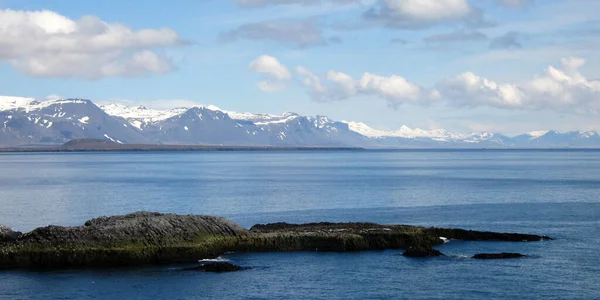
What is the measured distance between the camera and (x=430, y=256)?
50.9 meters

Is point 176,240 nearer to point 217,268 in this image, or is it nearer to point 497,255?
point 217,268

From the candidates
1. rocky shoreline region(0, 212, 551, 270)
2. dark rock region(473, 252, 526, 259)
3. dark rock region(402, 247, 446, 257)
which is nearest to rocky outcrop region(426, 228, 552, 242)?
rocky shoreline region(0, 212, 551, 270)

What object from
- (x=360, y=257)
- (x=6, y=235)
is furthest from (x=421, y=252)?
(x=6, y=235)

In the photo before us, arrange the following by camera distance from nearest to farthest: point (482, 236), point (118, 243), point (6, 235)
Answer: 1. point (118, 243)
2. point (6, 235)
3. point (482, 236)

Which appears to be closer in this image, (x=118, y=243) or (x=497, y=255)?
(x=118, y=243)

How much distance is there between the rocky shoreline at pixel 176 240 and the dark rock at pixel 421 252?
0.07 m

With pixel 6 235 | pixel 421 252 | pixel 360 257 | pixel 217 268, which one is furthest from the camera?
pixel 360 257

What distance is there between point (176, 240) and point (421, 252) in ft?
52.6

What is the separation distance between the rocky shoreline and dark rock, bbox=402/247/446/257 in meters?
0.07

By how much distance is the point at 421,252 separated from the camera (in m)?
51.3

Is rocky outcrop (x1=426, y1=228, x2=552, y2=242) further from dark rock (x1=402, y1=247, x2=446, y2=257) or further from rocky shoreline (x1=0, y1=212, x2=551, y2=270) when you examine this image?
dark rock (x1=402, y1=247, x2=446, y2=257)

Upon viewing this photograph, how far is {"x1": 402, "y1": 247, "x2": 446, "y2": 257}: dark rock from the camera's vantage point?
51.1 metres

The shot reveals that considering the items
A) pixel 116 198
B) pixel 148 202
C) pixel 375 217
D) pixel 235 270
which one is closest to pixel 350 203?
pixel 375 217

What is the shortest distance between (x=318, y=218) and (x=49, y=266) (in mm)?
32344
